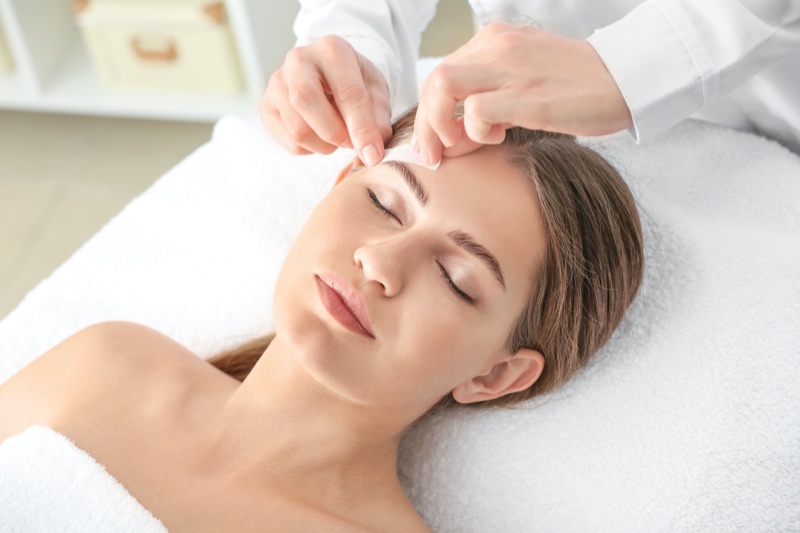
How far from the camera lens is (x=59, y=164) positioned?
271cm

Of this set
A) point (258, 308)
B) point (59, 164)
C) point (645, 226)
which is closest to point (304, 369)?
point (258, 308)

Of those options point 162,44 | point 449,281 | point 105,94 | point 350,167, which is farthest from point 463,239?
point 105,94

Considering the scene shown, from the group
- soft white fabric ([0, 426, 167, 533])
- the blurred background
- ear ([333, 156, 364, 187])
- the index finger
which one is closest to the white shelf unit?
the blurred background

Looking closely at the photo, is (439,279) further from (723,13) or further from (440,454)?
(723,13)

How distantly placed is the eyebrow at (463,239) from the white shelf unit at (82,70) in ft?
4.34

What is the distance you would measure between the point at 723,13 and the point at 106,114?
213cm

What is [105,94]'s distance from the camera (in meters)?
2.68

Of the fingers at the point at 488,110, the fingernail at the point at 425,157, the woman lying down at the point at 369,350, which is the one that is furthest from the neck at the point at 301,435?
the fingers at the point at 488,110

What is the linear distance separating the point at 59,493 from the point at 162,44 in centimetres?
159

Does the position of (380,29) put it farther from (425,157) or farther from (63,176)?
(63,176)

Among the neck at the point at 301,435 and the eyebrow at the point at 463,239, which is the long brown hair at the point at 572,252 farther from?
the neck at the point at 301,435

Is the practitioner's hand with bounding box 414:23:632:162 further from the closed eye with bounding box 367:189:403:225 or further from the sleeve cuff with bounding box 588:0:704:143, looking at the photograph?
the closed eye with bounding box 367:189:403:225

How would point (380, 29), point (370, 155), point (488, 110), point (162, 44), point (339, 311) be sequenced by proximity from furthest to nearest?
point (162, 44)
point (380, 29)
point (370, 155)
point (339, 311)
point (488, 110)

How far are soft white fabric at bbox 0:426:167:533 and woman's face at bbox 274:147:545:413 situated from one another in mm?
277
